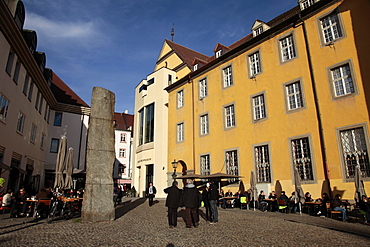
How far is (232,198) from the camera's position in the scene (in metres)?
17.7

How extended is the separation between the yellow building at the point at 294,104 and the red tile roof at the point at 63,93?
17745 millimetres

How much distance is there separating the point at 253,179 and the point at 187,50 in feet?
80.4

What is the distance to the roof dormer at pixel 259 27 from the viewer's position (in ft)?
67.0

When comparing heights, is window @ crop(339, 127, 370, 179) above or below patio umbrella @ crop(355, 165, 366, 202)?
above

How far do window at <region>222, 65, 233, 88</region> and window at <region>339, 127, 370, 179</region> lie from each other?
968 centimetres

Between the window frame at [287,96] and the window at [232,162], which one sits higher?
the window frame at [287,96]

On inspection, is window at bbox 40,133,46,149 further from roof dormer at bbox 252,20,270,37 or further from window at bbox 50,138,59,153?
roof dormer at bbox 252,20,270,37

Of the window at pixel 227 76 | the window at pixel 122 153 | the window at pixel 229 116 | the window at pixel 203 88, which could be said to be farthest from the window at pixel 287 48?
the window at pixel 122 153

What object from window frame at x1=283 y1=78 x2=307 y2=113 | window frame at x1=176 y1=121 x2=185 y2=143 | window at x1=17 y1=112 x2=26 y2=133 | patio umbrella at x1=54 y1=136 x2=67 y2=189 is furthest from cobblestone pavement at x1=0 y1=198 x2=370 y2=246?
window frame at x1=176 y1=121 x2=185 y2=143

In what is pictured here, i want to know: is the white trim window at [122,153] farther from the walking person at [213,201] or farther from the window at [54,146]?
the walking person at [213,201]

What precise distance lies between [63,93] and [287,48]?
1064 inches

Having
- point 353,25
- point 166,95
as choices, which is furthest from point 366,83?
point 166,95

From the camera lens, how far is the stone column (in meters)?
10.1

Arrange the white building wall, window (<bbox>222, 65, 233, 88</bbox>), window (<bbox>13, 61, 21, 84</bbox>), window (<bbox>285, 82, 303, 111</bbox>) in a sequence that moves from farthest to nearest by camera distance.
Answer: the white building wall, window (<bbox>222, 65, 233, 88</bbox>), window (<bbox>13, 61, 21, 84</bbox>), window (<bbox>285, 82, 303, 111</bbox>)
